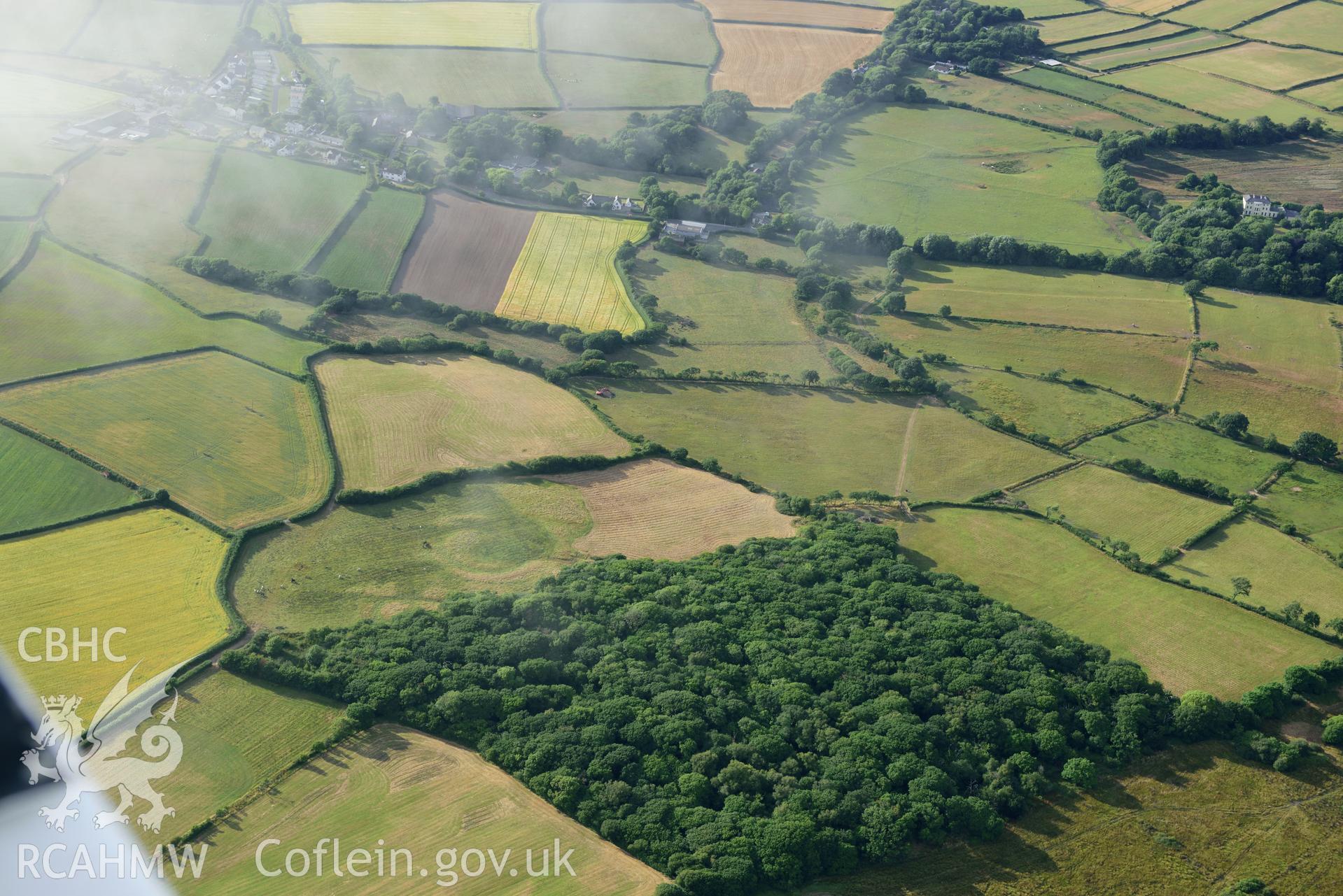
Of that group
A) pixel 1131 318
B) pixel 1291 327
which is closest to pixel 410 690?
pixel 1131 318

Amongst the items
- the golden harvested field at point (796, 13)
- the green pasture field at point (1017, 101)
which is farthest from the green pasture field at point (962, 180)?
the golden harvested field at point (796, 13)

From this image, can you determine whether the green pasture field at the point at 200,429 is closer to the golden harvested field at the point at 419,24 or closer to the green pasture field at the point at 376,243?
the green pasture field at the point at 376,243

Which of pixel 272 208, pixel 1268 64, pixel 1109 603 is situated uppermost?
pixel 1268 64

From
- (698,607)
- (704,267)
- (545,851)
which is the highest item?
(704,267)

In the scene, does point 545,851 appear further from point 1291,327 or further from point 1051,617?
point 1291,327

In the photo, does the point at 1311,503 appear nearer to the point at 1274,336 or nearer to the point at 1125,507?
the point at 1125,507

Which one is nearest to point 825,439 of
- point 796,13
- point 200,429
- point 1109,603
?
point 1109,603

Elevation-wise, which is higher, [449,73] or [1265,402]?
[449,73]
